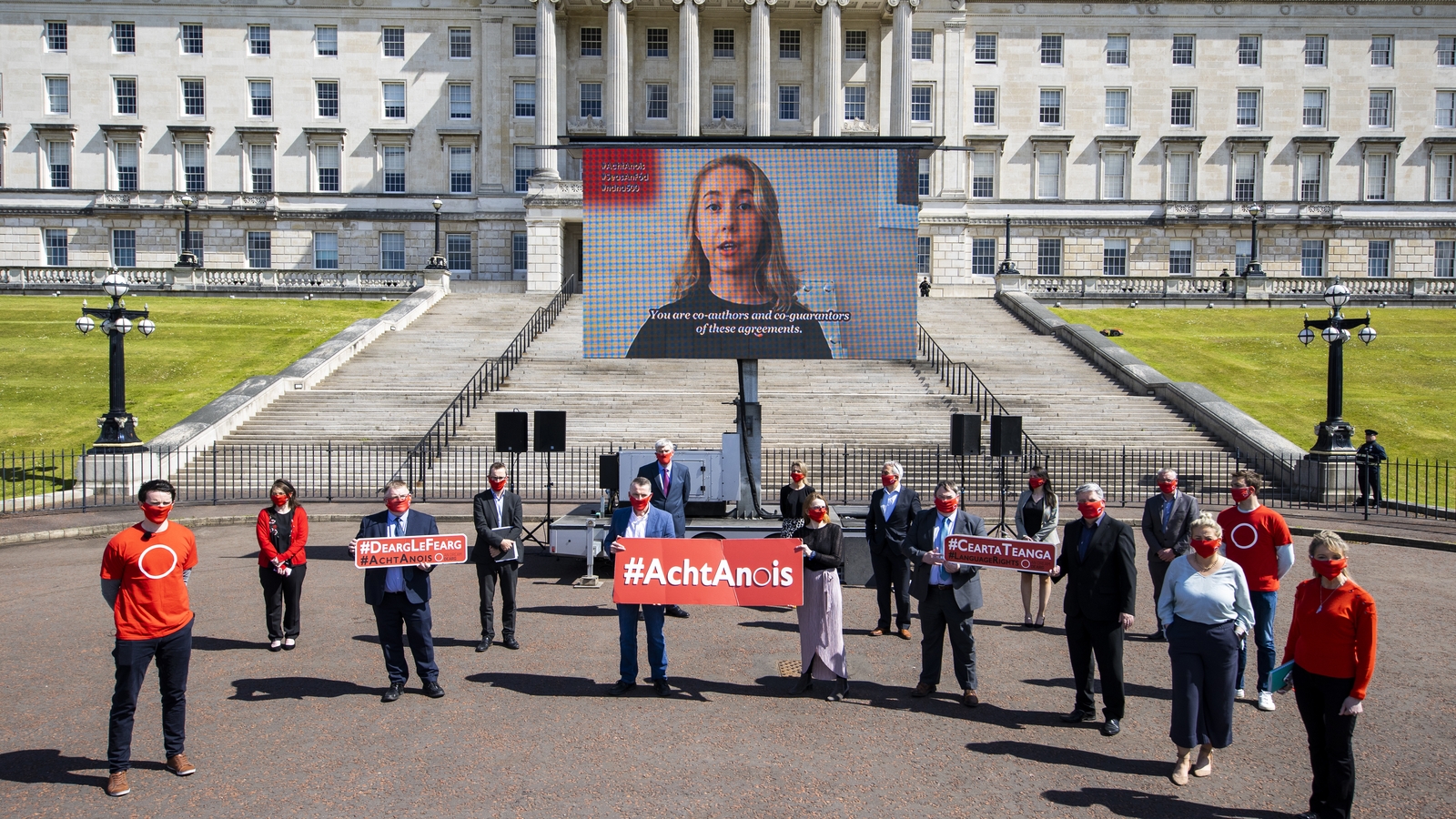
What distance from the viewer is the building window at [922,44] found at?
189 feet

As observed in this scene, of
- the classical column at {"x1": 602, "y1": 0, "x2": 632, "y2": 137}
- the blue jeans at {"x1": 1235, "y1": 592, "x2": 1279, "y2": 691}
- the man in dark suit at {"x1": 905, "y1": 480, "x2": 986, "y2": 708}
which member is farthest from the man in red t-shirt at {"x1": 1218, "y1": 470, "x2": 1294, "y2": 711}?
the classical column at {"x1": 602, "y1": 0, "x2": 632, "y2": 137}

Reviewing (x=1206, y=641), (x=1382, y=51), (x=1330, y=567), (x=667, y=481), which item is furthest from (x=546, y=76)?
(x=1330, y=567)

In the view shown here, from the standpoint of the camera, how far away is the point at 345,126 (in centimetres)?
5766

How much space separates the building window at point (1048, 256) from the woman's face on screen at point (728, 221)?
46.3 m

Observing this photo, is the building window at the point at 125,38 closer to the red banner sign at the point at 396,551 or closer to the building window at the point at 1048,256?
the building window at the point at 1048,256

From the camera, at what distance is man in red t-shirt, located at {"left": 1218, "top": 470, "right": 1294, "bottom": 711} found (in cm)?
930

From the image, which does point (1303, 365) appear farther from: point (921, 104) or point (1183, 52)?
point (1183, 52)

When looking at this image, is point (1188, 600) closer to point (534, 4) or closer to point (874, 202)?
point (874, 202)

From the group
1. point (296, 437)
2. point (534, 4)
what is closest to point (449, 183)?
point (534, 4)

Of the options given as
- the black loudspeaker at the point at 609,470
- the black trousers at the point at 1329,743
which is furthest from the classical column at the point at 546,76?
the black trousers at the point at 1329,743

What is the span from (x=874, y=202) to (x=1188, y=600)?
31.4 feet

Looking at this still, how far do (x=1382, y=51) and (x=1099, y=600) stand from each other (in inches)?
2521

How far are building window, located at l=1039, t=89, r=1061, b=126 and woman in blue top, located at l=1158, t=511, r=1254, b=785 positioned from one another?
183 feet

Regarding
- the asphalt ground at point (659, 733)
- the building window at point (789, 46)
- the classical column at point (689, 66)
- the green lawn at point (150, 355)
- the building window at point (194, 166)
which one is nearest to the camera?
the asphalt ground at point (659, 733)
